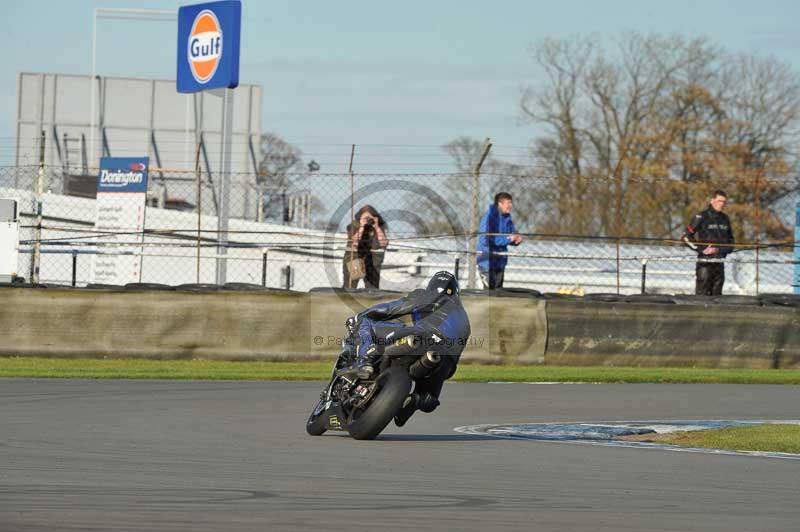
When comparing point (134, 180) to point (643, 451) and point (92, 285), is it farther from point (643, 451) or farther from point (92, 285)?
point (643, 451)

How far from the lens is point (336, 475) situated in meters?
7.56

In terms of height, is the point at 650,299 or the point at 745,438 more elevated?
the point at 650,299

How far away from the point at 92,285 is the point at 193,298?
136 centimetres

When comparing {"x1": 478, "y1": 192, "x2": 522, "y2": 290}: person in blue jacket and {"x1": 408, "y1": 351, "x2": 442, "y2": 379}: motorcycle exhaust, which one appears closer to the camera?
{"x1": 408, "y1": 351, "x2": 442, "y2": 379}: motorcycle exhaust

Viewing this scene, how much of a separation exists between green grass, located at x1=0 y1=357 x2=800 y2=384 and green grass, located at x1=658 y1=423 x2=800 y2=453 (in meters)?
5.61

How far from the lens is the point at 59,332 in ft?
57.9

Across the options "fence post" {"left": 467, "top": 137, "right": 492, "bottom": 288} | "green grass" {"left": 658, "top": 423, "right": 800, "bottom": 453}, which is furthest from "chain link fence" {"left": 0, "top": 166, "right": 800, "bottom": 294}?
"green grass" {"left": 658, "top": 423, "right": 800, "bottom": 453}

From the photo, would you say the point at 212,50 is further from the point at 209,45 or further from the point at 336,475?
the point at 336,475

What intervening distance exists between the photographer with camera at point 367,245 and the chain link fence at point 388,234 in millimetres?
294

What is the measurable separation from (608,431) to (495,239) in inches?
343

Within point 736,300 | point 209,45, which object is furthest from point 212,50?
point 736,300

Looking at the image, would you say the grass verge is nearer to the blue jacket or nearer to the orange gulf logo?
the blue jacket

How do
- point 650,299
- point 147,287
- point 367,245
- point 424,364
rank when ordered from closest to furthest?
point 424,364
point 147,287
point 650,299
point 367,245

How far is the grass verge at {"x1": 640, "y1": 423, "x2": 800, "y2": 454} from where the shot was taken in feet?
32.1
